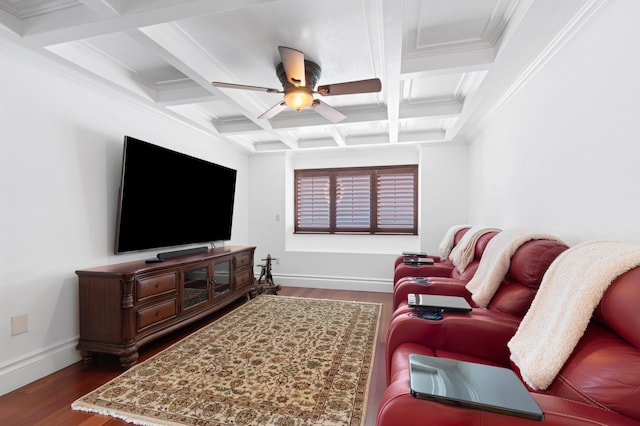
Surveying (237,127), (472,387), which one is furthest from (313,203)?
(472,387)

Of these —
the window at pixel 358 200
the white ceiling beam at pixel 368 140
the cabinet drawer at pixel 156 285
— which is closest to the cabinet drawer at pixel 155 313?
the cabinet drawer at pixel 156 285

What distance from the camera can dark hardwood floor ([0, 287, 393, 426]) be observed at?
5.55ft

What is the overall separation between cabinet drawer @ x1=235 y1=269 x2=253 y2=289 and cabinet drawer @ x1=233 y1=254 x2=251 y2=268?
0.35 feet

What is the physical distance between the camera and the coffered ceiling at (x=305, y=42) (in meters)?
1.71

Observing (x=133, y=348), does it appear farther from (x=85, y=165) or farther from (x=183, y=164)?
(x=183, y=164)

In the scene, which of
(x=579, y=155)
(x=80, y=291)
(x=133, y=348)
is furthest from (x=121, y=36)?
(x=579, y=155)

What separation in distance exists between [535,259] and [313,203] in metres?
4.07

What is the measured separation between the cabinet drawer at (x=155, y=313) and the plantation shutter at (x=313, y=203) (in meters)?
2.94

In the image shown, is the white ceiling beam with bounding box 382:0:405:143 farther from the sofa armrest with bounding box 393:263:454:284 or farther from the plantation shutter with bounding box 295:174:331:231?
the plantation shutter with bounding box 295:174:331:231

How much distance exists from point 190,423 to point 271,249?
139 inches

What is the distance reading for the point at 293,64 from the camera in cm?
204

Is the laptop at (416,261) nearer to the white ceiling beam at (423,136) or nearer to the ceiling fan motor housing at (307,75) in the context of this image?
the white ceiling beam at (423,136)

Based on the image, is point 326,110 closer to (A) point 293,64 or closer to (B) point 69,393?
(A) point 293,64

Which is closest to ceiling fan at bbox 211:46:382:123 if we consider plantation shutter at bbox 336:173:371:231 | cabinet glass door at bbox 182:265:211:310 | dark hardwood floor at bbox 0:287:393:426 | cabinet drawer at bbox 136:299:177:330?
cabinet glass door at bbox 182:265:211:310
